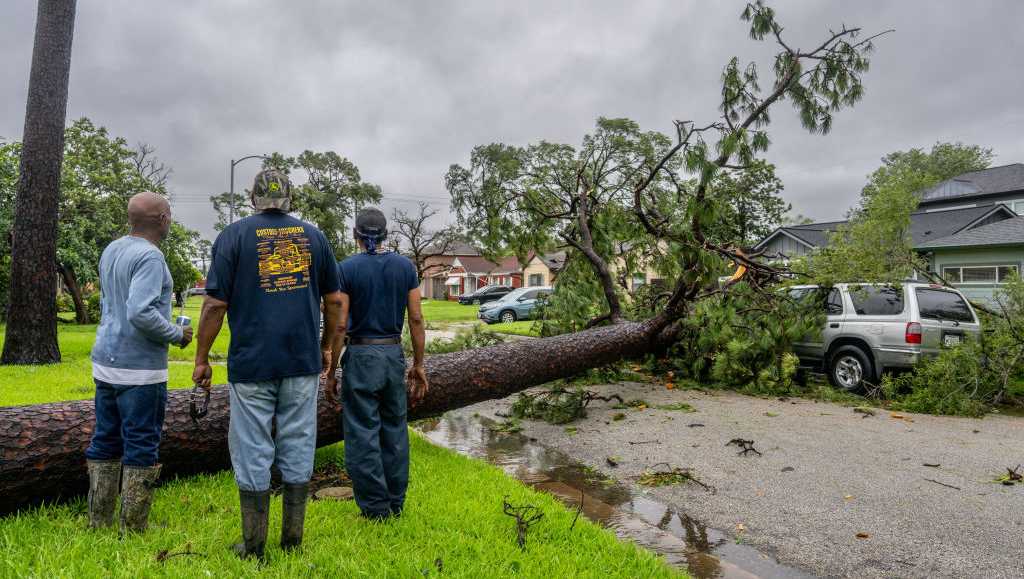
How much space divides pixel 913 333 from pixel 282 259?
26.5 ft

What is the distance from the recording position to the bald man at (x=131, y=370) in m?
2.88

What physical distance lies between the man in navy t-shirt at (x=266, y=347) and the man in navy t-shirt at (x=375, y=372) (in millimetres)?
406

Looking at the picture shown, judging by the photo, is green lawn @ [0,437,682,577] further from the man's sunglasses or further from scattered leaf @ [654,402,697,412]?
scattered leaf @ [654,402,697,412]

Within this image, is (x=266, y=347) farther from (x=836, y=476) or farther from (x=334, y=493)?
(x=836, y=476)

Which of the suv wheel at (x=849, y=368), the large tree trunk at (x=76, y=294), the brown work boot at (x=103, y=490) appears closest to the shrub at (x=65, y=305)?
the large tree trunk at (x=76, y=294)

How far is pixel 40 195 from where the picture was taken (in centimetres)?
872

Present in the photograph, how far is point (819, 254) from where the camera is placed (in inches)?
356

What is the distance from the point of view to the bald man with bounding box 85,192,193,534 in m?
2.88

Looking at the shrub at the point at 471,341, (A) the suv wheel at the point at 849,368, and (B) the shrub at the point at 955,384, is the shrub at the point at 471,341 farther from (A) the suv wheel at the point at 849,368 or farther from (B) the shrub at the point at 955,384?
(B) the shrub at the point at 955,384

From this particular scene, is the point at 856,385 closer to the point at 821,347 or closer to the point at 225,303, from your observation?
the point at 821,347

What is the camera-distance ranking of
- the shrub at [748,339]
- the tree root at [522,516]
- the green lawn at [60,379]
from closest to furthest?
1. the tree root at [522,516]
2. the green lawn at [60,379]
3. the shrub at [748,339]

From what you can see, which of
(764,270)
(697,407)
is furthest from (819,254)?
(697,407)

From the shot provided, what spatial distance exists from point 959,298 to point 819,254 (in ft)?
6.08

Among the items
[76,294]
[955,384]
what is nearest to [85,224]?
[76,294]
